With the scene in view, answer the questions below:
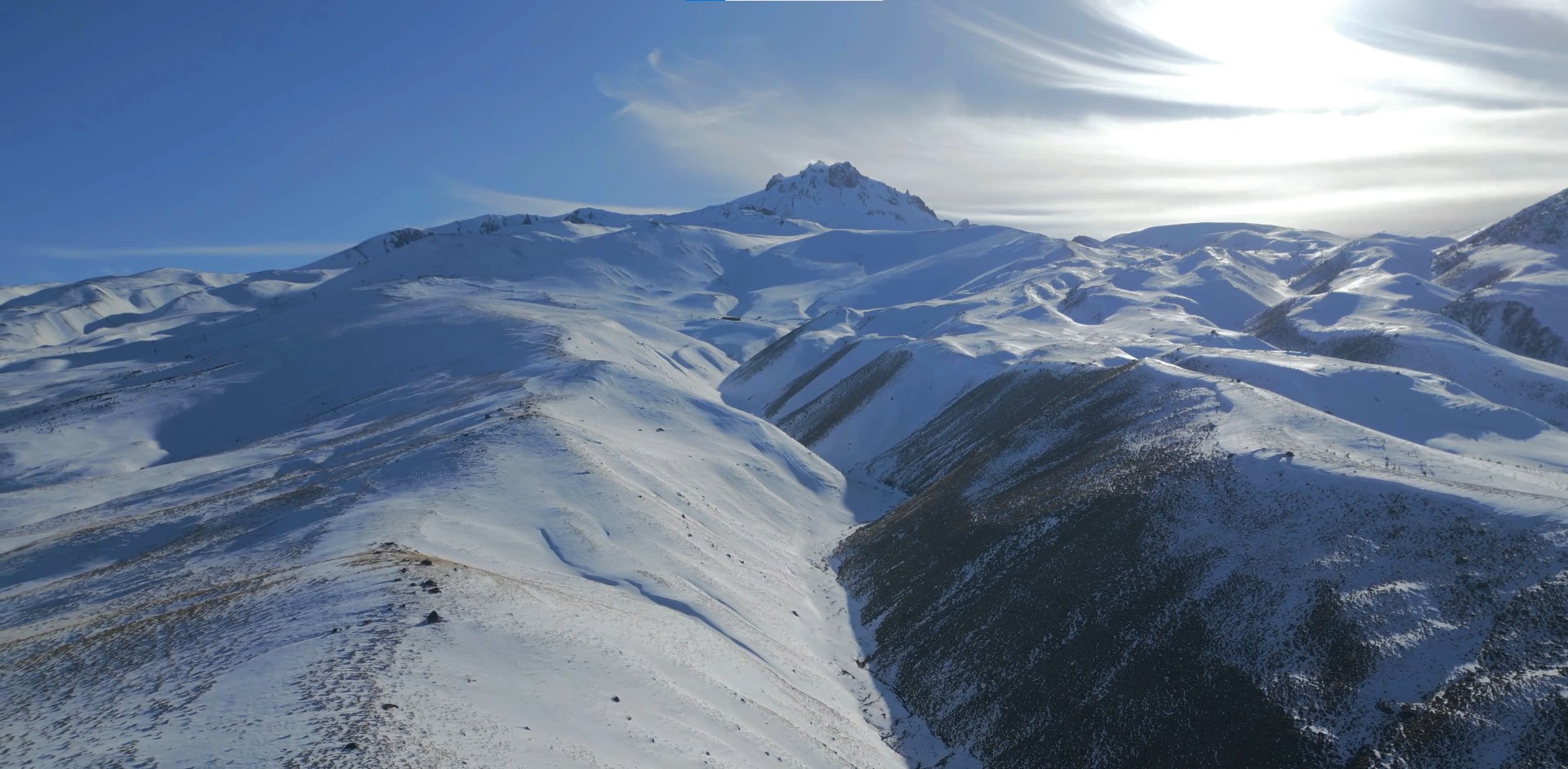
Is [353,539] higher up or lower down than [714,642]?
higher up

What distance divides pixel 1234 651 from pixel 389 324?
130 m

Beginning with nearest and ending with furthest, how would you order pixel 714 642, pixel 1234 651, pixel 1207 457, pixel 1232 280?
pixel 1234 651 → pixel 714 642 → pixel 1207 457 → pixel 1232 280

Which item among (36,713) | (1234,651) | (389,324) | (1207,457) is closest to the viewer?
(36,713)

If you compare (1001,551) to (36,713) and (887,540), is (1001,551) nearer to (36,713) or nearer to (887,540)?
(887,540)

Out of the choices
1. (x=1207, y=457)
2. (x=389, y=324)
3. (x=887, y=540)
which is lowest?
(x=887, y=540)

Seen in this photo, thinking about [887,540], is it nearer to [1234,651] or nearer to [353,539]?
[1234,651]

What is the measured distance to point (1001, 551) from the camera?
4041 centimetres

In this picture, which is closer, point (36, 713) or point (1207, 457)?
point (36, 713)

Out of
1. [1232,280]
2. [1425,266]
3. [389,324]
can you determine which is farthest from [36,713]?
[1425,266]

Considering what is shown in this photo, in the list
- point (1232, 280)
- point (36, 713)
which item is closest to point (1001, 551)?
point (36, 713)

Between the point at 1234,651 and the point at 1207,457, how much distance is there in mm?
13328

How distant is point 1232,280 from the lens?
150750 millimetres

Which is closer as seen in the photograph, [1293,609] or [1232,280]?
[1293,609]

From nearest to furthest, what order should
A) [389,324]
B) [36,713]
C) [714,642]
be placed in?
[36,713]
[714,642]
[389,324]
